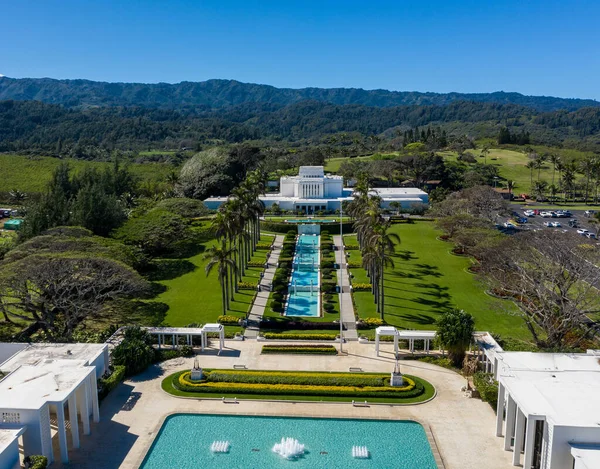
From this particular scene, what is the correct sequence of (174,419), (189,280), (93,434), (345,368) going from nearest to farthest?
1. (93,434)
2. (174,419)
3. (345,368)
4. (189,280)

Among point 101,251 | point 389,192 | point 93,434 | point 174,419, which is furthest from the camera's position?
point 389,192

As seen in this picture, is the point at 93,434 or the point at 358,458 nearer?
the point at 358,458

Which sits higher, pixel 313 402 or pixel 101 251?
pixel 101 251

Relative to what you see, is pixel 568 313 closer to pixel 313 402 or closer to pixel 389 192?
pixel 313 402

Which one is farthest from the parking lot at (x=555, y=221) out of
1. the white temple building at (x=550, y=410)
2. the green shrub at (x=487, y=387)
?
the white temple building at (x=550, y=410)

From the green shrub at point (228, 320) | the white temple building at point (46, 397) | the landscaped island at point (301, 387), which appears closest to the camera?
the white temple building at point (46, 397)

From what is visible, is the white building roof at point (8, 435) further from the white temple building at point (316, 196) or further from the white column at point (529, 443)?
the white temple building at point (316, 196)

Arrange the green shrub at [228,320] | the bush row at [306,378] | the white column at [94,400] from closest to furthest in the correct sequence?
1. the white column at [94,400]
2. the bush row at [306,378]
3. the green shrub at [228,320]

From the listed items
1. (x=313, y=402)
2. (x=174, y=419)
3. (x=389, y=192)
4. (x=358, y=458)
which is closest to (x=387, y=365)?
(x=313, y=402)
